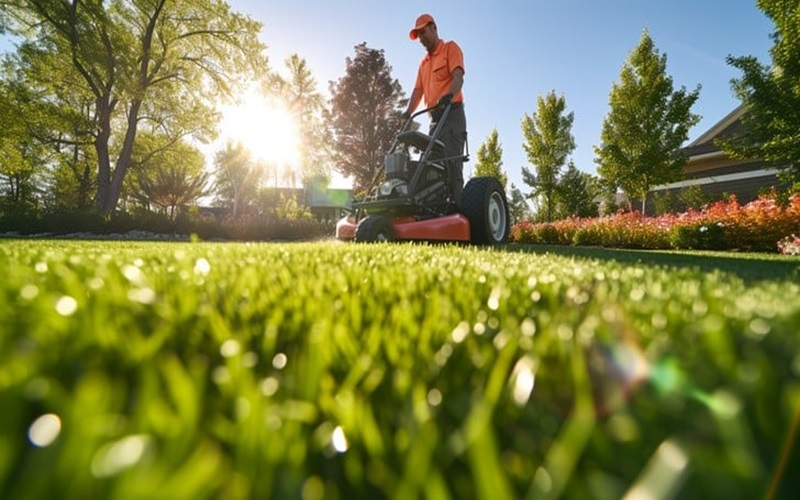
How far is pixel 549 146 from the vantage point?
997 inches

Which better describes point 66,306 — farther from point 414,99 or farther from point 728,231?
point 728,231

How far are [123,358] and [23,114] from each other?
28134 millimetres

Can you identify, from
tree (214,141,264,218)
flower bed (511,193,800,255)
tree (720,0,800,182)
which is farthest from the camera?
tree (214,141,264,218)

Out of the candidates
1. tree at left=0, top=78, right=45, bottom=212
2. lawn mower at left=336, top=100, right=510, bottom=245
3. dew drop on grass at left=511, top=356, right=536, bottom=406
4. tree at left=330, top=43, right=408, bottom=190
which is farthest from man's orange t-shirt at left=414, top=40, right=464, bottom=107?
tree at left=330, top=43, right=408, bottom=190

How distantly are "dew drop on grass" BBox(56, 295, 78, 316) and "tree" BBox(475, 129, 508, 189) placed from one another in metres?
28.8

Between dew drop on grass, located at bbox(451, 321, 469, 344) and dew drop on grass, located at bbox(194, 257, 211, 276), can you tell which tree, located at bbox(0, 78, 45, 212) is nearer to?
dew drop on grass, located at bbox(194, 257, 211, 276)

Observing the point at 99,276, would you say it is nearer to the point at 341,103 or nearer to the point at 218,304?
the point at 218,304

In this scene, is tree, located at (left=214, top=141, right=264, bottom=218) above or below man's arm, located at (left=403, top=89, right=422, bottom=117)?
above

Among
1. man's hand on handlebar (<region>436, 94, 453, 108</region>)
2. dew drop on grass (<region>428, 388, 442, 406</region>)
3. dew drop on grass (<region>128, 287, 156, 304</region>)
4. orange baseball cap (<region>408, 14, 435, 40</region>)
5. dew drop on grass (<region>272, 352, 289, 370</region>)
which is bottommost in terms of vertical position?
dew drop on grass (<region>428, 388, 442, 406</region>)

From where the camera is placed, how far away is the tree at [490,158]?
29.0 metres

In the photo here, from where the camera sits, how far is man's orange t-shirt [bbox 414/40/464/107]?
677 centimetres

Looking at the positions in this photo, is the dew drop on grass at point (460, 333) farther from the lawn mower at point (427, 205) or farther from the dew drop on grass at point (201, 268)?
the lawn mower at point (427, 205)

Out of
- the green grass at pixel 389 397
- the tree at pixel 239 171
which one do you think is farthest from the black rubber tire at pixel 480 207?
the tree at pixel 239 171

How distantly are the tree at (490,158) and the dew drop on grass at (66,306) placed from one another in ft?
94.6
